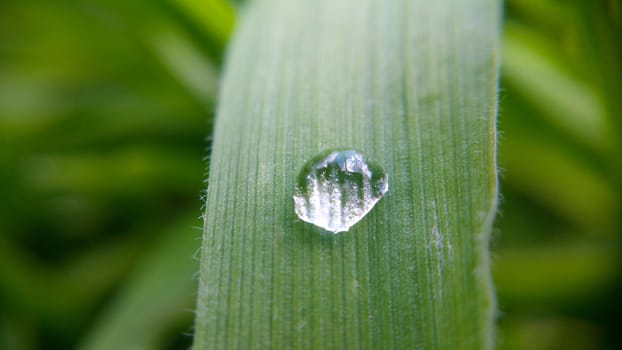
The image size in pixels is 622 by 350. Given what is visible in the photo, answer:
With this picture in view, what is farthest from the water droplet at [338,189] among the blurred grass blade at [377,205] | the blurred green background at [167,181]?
the blurred green background at [167,181]

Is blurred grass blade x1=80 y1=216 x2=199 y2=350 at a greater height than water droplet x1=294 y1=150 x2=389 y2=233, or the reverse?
water droplet x1=294 y1=150 x2=389 y2=233

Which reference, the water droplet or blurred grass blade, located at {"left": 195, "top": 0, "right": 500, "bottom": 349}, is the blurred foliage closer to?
blurred grass blade, located at {"left": 195, "top": 0, "right": 500, "bottom": 349}

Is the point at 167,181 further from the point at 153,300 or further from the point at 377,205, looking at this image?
the point at 377,205

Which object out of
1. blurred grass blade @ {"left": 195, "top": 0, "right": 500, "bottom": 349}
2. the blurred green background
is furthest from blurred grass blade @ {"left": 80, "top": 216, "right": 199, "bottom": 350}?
blurred grass blade @ {"left": 195, "top": 0, "right": 500, "bottom": 349}

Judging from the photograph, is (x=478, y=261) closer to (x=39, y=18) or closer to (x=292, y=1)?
(x=292, y=1)

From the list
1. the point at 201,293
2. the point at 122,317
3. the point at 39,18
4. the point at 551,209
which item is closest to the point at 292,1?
the point at 201,293

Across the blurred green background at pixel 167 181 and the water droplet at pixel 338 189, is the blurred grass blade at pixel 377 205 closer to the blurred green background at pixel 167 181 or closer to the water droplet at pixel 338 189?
the water droplet at pixel 338 189
